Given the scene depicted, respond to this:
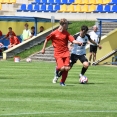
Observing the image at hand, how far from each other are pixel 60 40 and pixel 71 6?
80.2ft

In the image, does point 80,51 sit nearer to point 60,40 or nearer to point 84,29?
point 84,29

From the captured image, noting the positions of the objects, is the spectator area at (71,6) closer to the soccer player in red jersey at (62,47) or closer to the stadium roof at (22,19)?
the stadium roof at (22,19)

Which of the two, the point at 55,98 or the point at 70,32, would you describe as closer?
the point at 55,98

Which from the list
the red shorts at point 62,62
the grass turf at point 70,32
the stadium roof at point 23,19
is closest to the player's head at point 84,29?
the red shorts at point 62,62

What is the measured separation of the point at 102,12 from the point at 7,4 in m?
9.17

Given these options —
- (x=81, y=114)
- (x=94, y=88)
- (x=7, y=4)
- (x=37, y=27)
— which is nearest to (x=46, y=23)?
(x=37, y=27)

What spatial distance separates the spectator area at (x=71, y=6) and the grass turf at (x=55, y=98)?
788 inches

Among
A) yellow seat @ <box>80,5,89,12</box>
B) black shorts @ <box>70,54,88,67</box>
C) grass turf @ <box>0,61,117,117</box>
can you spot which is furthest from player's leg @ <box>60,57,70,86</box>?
yellow seat @ <box>80,5,89,12</box>

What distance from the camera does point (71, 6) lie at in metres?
43.9

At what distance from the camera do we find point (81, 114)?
1291 cm

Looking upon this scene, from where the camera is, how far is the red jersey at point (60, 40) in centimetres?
1958

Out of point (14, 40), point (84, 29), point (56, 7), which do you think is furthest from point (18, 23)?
point (84, 29)

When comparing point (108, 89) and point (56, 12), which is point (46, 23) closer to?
point (56, 12)

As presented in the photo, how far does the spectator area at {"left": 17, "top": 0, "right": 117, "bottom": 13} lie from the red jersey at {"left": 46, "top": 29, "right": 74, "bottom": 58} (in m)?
21.8
